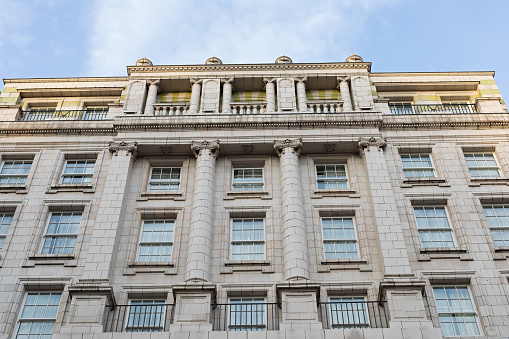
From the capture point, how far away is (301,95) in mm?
31547

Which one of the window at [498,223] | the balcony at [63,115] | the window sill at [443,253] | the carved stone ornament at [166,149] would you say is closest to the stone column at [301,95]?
the carved stone ornament at [166,149]

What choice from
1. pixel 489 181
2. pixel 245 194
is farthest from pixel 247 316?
pixel 489 181

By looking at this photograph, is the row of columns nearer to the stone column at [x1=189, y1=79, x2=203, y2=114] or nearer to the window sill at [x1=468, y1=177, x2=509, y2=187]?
the stone column at [x1=189, y1=79, x2=203, y2=114]

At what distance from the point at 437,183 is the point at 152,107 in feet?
47.2

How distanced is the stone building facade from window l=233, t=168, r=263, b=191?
4.4 inches

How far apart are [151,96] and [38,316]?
1291cm

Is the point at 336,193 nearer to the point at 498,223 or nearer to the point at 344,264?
the point at 344,264

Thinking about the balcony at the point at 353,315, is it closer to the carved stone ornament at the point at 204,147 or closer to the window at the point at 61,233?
the carved stone ornament at the point at 204,147

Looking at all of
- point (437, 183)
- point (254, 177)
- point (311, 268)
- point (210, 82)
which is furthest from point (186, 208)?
point (437, 183)

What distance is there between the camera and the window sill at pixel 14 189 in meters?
27.7

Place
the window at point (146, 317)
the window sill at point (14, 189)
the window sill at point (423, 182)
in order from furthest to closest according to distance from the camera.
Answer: the window sill at point (14, 189) < the window sill at point (423, 182) < the window at point (146, 317)

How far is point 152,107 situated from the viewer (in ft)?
102

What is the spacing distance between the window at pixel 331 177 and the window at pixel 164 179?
6.60 metres

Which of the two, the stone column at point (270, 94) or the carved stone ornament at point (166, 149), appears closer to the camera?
the carved stone ornament at point (166, 149)
